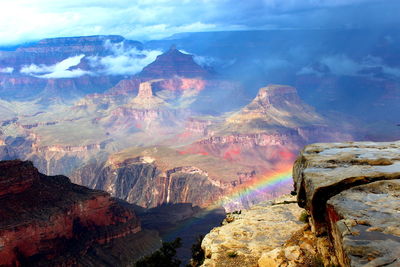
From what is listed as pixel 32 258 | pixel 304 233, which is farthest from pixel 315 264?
pixel 32 258

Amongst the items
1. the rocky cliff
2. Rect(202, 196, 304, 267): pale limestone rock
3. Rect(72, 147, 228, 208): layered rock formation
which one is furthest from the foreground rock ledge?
Rect(72, 147, 228, 208): layered rock formation

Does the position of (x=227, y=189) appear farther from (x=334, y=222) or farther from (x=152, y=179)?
(x=334, y=222)

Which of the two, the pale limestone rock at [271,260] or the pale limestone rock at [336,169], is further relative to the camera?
the pale limestone rock at [271,260]

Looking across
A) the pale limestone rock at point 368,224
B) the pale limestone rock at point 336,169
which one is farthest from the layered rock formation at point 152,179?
the pale limestone rock at point 368,224

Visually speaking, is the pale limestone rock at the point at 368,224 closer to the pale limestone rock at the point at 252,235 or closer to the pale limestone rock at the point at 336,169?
the pale limestone rock at the point at 336,169

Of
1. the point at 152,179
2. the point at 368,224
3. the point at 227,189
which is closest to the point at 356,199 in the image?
the point at 368,224

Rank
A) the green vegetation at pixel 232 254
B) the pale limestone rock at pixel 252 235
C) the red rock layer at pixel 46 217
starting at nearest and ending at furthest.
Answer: the green vegetation at pixel 232 254 < the pale limestone rock at pixel 252 235 < the red rock layer at pixel 46 217
